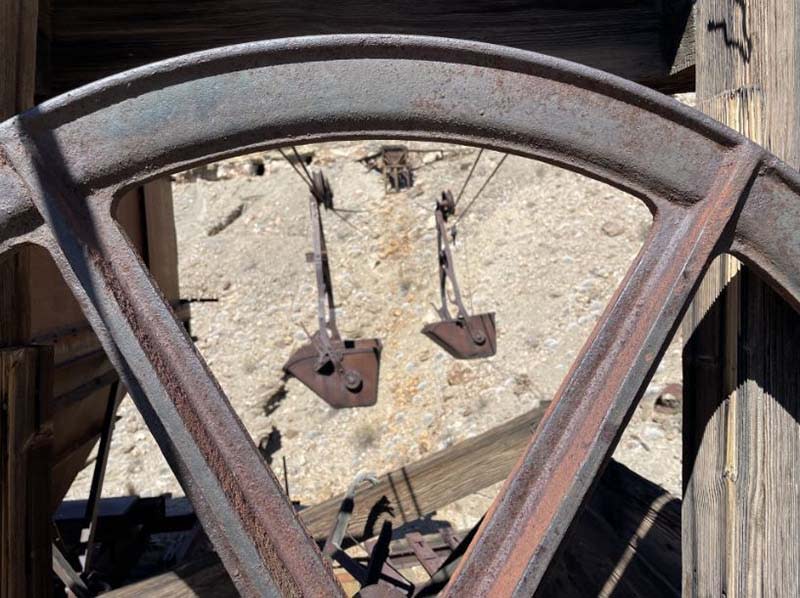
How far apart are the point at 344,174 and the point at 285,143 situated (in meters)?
13.6

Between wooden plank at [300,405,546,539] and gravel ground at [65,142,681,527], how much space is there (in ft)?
13.6

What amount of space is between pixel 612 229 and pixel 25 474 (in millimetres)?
10995

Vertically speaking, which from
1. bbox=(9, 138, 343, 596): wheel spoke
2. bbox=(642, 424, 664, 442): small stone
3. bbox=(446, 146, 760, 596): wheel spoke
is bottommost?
bbox=(9, 138, 343, 596): wheel spoke

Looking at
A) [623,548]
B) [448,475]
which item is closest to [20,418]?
[623,548]

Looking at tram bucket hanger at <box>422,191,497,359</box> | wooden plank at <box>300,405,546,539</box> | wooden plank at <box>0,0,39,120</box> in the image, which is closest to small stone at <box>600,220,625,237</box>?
tram bucket hanger at <box>422,191,497,359</box>

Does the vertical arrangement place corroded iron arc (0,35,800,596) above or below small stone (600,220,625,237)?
below

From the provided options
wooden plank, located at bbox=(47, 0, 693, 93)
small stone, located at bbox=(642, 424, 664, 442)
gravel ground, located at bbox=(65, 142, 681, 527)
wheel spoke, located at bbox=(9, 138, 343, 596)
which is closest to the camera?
wheel spoke, located at bbox=(9, 138, 343, 596)

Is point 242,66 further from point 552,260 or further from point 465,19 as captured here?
point 552,260

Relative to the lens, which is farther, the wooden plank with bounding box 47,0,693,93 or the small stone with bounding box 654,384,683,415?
the small stone with bounding box 654,384,683,415

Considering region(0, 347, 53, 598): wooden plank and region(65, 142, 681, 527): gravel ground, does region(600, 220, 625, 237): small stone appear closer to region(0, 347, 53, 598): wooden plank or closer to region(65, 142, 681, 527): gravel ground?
region(65, 142, 681, 527): gravel ground

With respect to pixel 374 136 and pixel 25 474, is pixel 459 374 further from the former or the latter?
pixel 374 136

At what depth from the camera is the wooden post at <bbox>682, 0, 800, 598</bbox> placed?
125cm

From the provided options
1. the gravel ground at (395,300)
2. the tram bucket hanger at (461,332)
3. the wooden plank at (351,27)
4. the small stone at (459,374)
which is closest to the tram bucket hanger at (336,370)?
the tram bucket hanger at (461,332)

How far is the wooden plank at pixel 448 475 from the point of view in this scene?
317 cm
